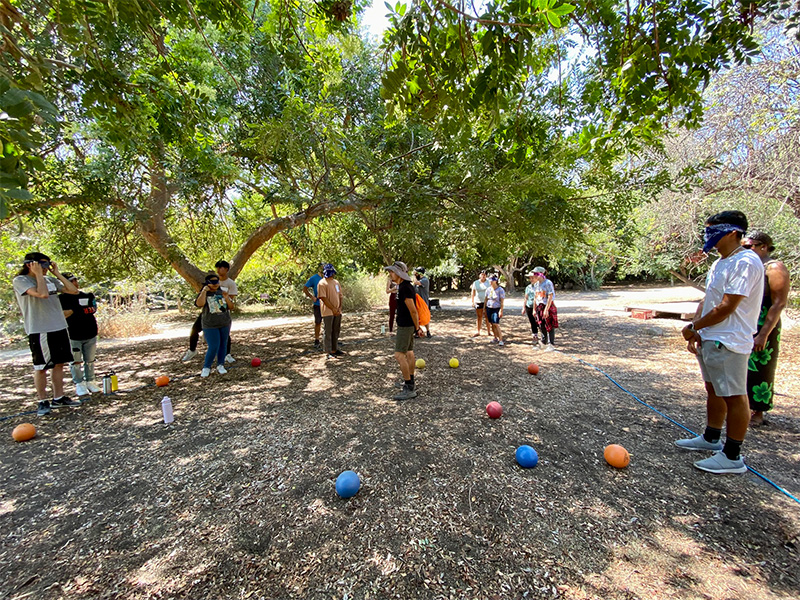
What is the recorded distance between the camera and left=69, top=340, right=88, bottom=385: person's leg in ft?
16.6

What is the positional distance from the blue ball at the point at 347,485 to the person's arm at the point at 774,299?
12.1 ft

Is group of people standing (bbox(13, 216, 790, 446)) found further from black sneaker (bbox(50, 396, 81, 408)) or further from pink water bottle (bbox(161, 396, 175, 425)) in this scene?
pink water bottle (bbox(161, 396, 175, 425))

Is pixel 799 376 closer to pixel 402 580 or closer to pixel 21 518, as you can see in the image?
pixel 402 580

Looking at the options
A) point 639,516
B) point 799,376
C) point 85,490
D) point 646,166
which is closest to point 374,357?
point 85,490

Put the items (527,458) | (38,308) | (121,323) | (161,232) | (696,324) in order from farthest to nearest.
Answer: (121,323) → (161,232) → (38,308) → (527,458) → (696,324)

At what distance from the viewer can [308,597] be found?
180cm

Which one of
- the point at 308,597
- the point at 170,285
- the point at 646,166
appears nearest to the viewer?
the point at 308,597

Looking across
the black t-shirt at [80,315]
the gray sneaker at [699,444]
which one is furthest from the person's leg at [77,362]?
the gray sneaker at [699,444]

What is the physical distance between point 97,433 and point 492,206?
21.3ft

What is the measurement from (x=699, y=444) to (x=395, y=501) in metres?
2.81

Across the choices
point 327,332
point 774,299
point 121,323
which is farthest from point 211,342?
point 121,323

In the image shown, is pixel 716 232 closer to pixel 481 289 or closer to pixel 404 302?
pixel 404 302

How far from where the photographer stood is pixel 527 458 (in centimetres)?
293

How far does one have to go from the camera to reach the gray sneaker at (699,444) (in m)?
3.09
